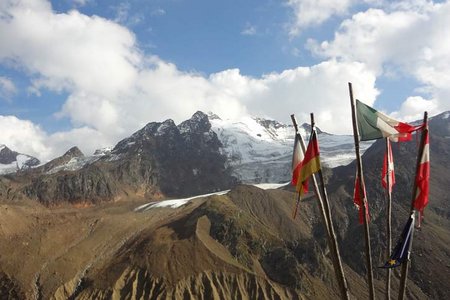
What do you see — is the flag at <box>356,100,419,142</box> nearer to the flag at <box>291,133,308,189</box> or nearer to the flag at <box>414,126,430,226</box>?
the flag at <box>414,126,430,226</box>

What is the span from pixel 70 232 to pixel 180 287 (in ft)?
117

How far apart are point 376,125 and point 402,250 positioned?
8.91 ft

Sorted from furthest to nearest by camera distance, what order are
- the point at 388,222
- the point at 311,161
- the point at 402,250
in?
1. the point at 388,222
2. the point at 311,161
3. the point at 402,250

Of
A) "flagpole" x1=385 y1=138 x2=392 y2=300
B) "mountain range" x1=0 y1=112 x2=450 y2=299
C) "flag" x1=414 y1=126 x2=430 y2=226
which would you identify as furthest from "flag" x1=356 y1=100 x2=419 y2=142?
"mountain range" x1=0 y1=112 x2=450 y2=299

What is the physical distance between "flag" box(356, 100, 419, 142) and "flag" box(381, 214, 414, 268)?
1942mm

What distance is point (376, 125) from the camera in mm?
10961

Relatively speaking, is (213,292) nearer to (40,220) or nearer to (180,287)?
(180,287)

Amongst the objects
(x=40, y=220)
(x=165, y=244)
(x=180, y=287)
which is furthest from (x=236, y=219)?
(x=40, y=220)

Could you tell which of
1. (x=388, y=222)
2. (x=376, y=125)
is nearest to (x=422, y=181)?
(x=388, y=222)

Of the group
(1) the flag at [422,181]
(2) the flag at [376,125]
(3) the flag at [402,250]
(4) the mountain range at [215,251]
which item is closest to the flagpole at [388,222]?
(2) the flag at [376,125]

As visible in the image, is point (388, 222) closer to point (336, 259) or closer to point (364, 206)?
point (364, 206)

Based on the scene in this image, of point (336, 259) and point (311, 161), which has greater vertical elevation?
point (311, 161)

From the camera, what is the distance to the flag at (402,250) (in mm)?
9930

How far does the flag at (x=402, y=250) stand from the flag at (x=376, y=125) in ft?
6.37
